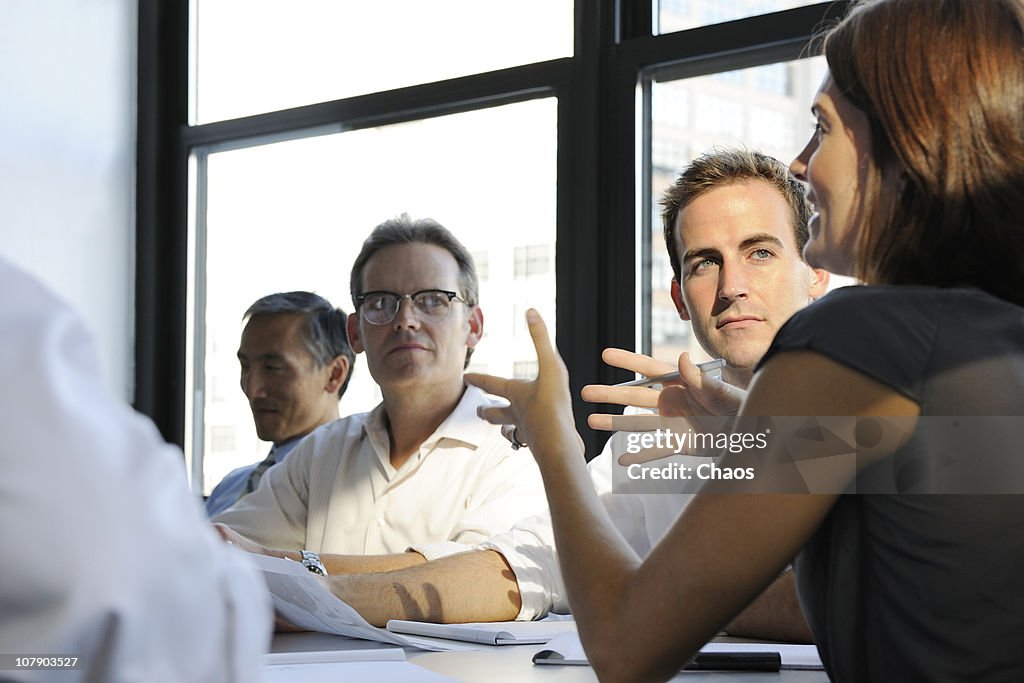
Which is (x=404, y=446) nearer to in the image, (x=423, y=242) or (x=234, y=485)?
(x=423, y=242)

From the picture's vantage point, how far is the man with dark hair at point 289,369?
3611 millimetres

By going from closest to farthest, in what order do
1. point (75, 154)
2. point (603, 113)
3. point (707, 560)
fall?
point (707, 560) → point (603, 113) → point (75, 154)

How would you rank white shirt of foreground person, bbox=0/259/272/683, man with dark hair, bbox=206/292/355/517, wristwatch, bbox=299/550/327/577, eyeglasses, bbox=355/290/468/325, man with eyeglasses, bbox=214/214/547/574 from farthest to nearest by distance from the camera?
1. man with dark hair, bbox=206/292/355/517
2. eyeglasses, bbox=355/290/468/325
3. man with eyeglasses, bbox=214/214/547/574
4. wristwatch, bbox=299/550/327/577
5. white shirt of foreground person, bbox=0/259/272/683

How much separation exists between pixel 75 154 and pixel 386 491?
223cm

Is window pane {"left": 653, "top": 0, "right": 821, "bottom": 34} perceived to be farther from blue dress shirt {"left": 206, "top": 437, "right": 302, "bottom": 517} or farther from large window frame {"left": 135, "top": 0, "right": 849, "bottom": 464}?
blue dress shirt {"left": 206, "top": 437, "right": 302, "bottom": 517}

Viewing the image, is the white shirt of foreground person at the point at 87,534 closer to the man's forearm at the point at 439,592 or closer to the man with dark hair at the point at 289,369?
the man's forearm at the point at 439,592

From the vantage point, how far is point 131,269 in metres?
4.29

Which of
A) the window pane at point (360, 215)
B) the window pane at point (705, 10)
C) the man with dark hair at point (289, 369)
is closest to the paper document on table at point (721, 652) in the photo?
the window pane at point (360, 215)

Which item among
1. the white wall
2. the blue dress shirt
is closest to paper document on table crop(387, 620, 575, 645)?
the blue dress shirt

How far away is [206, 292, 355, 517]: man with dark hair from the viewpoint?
3611 mm

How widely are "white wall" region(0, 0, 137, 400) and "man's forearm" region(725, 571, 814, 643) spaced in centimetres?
305

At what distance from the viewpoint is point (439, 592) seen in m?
1.90

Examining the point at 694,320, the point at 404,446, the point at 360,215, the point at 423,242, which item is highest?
the point at 360,215

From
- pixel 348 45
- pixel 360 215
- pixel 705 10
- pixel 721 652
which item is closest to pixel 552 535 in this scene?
pixel 721 652
